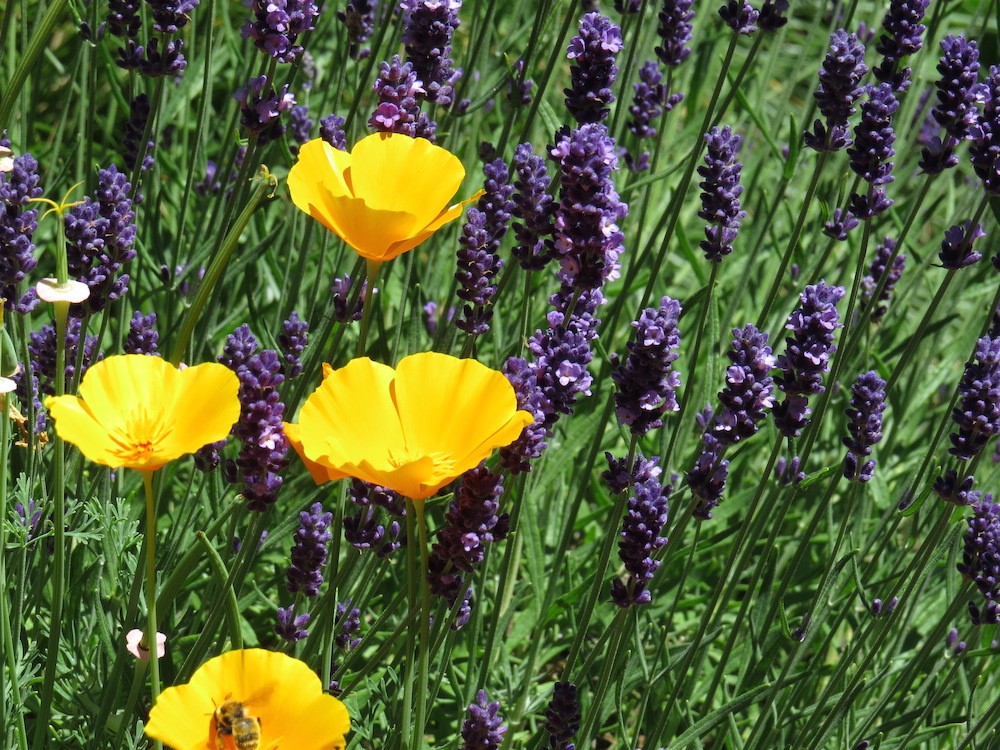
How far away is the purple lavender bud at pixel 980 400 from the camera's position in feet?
5.91

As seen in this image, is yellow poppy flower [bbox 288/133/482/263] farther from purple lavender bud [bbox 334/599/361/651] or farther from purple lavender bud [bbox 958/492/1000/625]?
purple lavender bud [bbox 958/492/1000/625]

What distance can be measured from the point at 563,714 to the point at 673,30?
1.46 metres

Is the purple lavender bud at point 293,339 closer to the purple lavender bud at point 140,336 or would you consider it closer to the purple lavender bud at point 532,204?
the purple lavender bud at point 140,336

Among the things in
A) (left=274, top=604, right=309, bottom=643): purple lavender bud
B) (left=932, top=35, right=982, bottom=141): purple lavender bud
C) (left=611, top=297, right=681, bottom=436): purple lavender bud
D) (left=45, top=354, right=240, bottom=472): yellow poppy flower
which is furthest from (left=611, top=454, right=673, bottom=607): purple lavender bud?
(left=932, top=35, right=982, bottom=141): purple lavender bud

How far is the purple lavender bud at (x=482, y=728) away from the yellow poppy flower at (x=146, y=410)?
667 millimetres

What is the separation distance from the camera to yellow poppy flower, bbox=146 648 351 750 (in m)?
1.20

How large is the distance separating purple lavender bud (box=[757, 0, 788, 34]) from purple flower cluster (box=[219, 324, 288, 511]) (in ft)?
3.93

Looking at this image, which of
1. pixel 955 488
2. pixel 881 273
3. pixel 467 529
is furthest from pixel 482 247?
pixel 881 273

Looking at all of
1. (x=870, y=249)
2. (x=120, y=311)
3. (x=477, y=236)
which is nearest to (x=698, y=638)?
(x=477, y=236)

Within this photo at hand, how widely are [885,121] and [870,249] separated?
2.01 m

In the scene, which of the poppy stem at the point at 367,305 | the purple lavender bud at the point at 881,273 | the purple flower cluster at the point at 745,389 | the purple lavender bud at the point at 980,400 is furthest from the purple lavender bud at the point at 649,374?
the purple lavender bud at the point at 881,273

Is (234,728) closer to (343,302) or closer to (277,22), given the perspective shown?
(343,302)

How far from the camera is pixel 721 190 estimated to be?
2.02 m

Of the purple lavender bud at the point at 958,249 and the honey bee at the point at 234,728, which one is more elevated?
the purple lavender bud at the point at 958,249
